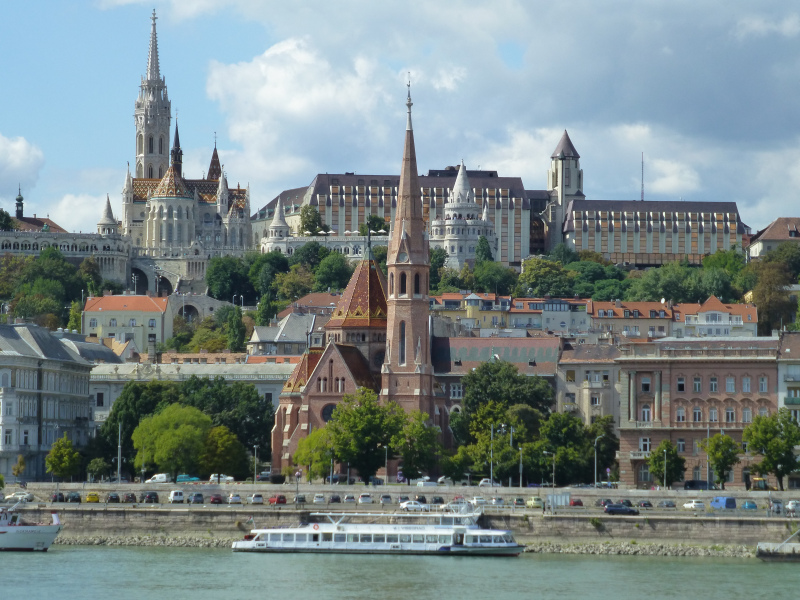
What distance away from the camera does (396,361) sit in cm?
12256

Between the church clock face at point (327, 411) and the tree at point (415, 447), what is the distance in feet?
30.6

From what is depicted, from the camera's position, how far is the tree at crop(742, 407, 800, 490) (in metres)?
103

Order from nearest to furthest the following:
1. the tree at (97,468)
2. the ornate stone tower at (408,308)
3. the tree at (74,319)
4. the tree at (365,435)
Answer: the tree at (365,435) → the tree at (97,468) → the ornate stone tower at (408,308) → the tree at (74,319)

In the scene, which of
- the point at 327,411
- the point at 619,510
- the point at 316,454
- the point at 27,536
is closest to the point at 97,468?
the point at 327,411

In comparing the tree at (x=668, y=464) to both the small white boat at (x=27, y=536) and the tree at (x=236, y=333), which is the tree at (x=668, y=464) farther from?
the tree at (x=236, y=333)

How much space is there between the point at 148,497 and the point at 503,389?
91.0 ft

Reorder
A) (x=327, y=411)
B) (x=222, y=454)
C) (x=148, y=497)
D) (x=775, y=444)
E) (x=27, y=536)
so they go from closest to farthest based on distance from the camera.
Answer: (x=27, y=536)
(x=148, y=497)
(x=775, y=444)
(x=222, y=454)
(x=327, y=411)

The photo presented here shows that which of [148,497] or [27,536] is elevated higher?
[148,497]

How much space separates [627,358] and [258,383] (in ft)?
118

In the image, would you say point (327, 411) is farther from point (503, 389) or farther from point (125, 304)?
point (125, 304)

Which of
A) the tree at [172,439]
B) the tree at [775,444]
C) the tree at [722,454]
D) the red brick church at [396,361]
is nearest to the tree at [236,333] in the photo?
the red brick church at [396,361]

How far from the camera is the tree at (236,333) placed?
181m

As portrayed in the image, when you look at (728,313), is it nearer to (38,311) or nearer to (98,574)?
(38,311)

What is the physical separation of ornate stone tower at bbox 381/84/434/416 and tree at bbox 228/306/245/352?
58.3 meters
